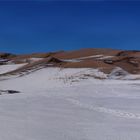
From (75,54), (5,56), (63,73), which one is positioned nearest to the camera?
(63,73)

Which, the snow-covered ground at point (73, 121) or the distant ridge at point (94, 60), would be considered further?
the distant ridge at point (94, 60)

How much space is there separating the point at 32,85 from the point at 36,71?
7.08 ft

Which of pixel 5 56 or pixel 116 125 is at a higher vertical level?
pixel 5 56

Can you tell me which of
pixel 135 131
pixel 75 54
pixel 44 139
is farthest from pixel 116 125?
pixel 75 54

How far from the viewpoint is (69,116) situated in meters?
6.91

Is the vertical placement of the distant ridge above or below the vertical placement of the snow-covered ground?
above

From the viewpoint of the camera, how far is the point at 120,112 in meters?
7.57

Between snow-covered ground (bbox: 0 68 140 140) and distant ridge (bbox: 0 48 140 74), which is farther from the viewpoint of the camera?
distant ridge (bbox: 0 48 140 74)

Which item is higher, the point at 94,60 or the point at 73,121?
the point at 94,60

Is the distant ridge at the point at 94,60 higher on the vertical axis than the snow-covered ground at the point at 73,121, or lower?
higher

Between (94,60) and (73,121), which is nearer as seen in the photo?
(73,121)

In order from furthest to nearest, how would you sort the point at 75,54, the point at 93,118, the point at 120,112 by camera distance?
the point at 75,54 < the point at 120,112 < the point at 93,118

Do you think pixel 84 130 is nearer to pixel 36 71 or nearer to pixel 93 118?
pixel 93 118

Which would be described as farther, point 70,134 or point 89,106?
point 89,106
